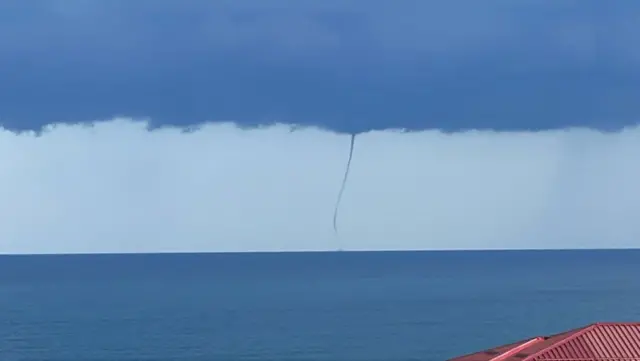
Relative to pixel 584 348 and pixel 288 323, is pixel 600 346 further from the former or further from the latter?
pixel 288 323

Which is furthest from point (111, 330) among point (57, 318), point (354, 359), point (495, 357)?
point (495, 357)

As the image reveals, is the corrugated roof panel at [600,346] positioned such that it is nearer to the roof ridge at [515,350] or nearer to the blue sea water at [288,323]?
the roof ridge at [515,350]

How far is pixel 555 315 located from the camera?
149m

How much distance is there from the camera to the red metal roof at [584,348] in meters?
46.3

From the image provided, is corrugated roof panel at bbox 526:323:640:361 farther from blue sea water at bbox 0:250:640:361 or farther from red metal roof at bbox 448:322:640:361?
blue sea water at bbox 0:250:640:361

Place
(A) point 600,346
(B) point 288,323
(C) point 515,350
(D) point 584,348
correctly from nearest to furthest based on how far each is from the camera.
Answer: (D) point 584,348 → (A) point 600,346 → (C) point 515,350 → (B) point 288,323

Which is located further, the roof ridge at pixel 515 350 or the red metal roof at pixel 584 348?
the roof ridge at pixel 515 350

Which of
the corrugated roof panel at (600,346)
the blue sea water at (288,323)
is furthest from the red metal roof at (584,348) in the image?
the blue sea water at (288,323)

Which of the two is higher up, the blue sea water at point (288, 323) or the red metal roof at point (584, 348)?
the blue sea water at point (288, 323)

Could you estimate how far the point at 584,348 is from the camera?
47562 mm

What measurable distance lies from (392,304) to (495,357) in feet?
416

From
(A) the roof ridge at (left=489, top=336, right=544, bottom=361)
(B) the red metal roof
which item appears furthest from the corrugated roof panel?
(A) the roof ridge at (left=489, top=336, right=544, bottom=361)

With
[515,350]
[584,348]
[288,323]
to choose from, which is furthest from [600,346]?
[288,323]

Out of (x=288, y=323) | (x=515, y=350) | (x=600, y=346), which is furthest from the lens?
(x=288, y=323)
